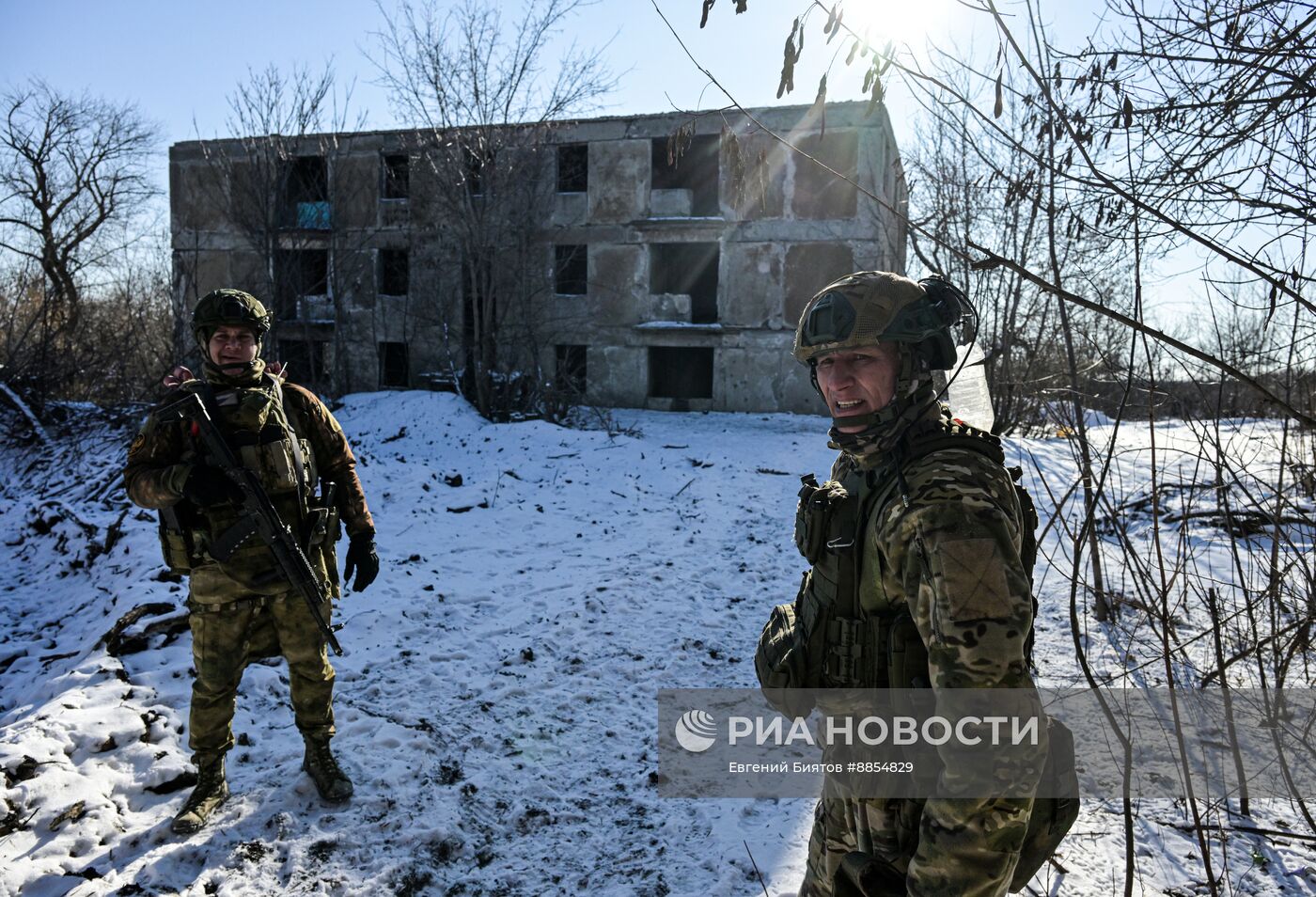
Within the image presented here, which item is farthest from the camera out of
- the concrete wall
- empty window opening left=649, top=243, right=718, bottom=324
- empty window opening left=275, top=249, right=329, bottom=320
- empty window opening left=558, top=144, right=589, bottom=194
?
empty window opening left=649, top=243, right=718, bottom=324

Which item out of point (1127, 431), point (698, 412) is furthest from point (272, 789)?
point (1127, 431)

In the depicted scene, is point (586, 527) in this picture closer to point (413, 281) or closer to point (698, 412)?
point (698, 412)

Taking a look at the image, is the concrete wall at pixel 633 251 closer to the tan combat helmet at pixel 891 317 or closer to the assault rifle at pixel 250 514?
the assault rifle at pixel 250 514

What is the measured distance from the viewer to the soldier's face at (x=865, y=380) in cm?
186

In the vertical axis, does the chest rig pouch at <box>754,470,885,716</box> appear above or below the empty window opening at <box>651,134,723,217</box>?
below

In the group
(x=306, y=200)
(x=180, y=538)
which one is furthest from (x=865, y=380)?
(x=306, y=200)

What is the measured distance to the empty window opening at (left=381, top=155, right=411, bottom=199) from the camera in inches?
677

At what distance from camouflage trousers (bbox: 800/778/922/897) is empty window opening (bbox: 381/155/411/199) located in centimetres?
1714

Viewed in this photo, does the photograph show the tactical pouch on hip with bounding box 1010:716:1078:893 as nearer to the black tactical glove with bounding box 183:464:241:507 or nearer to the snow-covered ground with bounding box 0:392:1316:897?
the snow-covered ground with bounding box 0:392:1316:897

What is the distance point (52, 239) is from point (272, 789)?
33985mm

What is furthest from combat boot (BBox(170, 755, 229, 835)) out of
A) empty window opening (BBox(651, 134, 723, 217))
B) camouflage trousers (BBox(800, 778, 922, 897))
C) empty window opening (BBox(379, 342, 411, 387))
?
empty window opening (BBox(651, 134, 723, 217))

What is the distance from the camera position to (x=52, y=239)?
28.6m

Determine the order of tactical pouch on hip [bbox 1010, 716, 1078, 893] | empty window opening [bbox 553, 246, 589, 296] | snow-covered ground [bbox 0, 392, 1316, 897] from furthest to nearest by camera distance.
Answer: empty window opening [bbox 553, 246, 589, 296]
snow-covered ground [bbox 0, 392, 1316, 897]
tactical pouch on hip [bbox 1010, 716, 1078, 893]

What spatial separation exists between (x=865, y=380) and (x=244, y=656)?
111 inches
